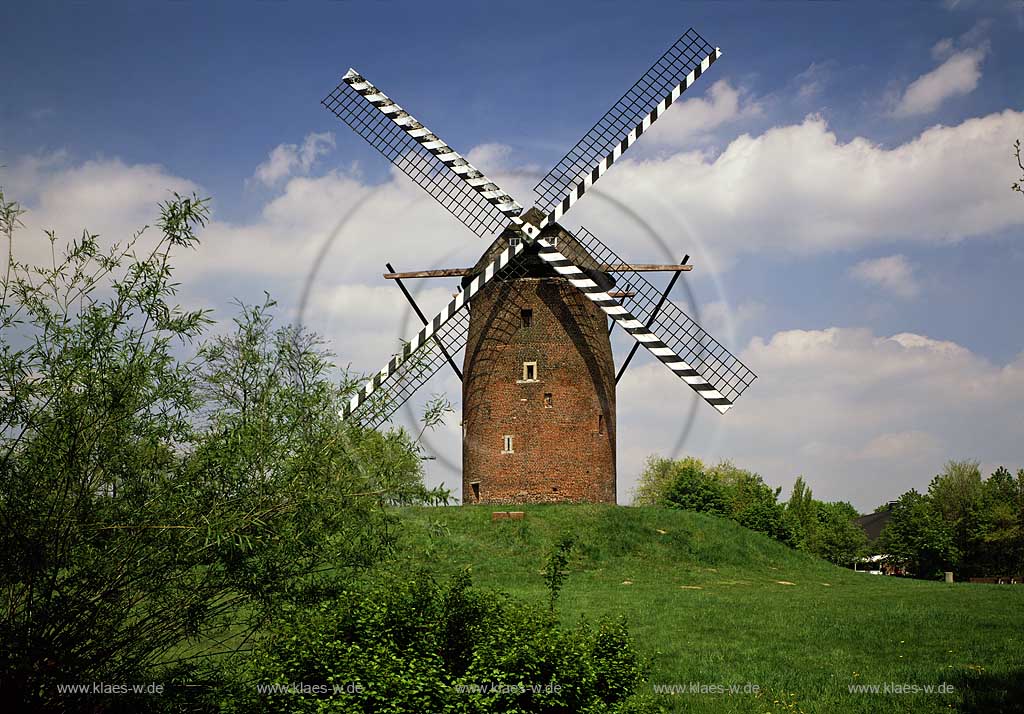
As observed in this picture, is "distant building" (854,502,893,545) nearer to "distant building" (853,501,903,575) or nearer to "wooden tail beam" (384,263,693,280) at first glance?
"distant building" (853,501,903,575)

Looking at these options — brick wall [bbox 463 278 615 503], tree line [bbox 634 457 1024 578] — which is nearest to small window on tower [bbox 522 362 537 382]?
brick wall [bbox 463 278 615 503]

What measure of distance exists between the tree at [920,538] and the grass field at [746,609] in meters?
23.2

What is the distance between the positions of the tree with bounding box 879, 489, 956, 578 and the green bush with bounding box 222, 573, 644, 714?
147 feet

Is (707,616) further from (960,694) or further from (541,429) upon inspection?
(541,429)

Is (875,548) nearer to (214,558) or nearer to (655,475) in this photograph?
(655,475)

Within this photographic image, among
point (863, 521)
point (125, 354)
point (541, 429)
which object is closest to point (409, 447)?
point (125, 354)

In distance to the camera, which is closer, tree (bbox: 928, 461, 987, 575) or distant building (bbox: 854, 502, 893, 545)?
tree (bbox: 928, 461, 987, 575)

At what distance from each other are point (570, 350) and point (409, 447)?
18068 millimetres

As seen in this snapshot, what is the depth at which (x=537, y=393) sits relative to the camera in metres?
27.6

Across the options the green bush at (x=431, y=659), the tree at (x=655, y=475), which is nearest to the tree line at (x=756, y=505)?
the tree at (x=655, y=475)

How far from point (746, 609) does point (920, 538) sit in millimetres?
37037

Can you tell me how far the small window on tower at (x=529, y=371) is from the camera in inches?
1088

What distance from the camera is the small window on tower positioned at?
27.6m

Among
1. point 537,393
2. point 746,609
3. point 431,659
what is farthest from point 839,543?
point 431,659
